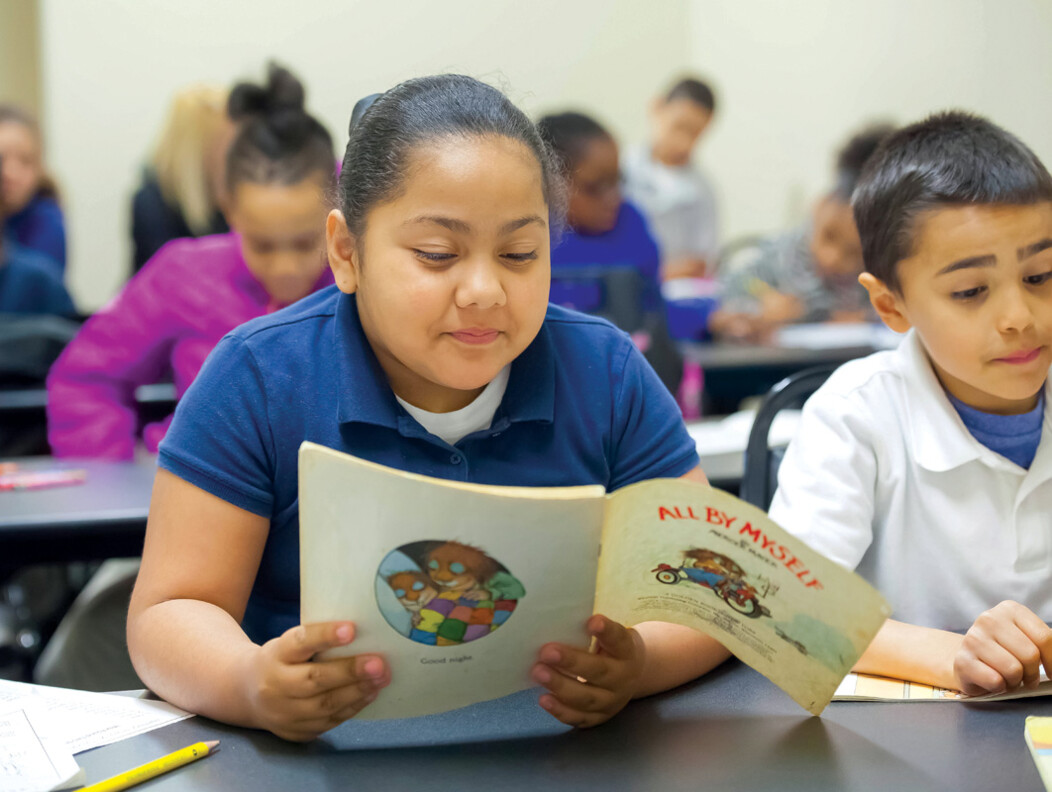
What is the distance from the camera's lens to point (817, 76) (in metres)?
6.05

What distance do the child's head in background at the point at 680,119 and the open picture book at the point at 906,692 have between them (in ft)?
16.4

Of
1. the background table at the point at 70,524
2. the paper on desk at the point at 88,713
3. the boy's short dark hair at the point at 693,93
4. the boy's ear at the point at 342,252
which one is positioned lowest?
the background table at the point at 70,524

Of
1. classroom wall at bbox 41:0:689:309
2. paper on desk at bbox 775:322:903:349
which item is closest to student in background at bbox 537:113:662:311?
paper on desk at bbox 775:322:903:349

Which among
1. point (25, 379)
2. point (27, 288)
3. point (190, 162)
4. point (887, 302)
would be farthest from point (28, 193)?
point (887, 302)

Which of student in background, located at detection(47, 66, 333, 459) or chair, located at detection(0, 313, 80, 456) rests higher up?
student in background, located at detection(47, 66, 333, 459)

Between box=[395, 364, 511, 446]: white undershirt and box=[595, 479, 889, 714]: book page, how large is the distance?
0.26m

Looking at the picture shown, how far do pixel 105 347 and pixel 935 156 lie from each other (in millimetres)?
1561

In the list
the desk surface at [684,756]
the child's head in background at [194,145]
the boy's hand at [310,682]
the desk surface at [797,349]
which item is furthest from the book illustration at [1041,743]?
the child's head in background at [194,145]

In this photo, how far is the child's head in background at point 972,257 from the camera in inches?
40.3

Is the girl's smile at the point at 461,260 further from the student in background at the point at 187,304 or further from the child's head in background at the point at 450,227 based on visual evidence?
the student in background at the point at 187,304

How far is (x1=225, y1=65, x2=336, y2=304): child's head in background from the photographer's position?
1.90 meters

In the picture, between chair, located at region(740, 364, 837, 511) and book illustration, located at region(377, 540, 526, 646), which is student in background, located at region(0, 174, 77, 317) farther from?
book illustration, located at region(377, 540, 526, 646)

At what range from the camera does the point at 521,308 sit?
0.85 meters

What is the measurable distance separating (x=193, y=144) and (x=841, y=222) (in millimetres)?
2212
